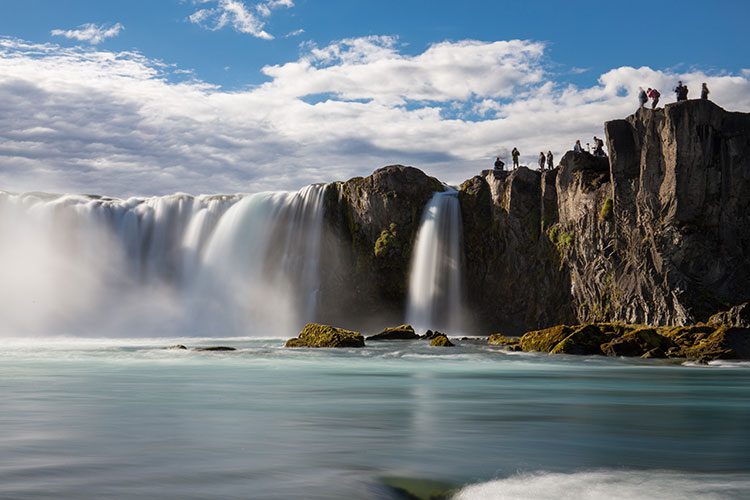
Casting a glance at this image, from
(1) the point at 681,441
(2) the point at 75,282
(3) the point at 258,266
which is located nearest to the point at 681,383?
(1) the point at 681,441

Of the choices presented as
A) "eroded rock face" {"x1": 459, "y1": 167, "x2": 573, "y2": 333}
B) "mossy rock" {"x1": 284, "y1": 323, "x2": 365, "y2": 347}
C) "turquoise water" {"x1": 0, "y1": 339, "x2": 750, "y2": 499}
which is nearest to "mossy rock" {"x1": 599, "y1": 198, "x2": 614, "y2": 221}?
"eroded rock face" {"x1": 459, "y1": 167, "x2": 573, "y2": 333}

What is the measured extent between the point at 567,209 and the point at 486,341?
1112 centimetres

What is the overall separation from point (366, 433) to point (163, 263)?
48.8 meters

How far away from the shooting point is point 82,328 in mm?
59906

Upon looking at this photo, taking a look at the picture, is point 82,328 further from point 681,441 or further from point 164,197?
point 681,441

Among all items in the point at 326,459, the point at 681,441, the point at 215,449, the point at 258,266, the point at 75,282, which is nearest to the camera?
the point at 326,459

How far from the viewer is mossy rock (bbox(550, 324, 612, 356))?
33.2 m

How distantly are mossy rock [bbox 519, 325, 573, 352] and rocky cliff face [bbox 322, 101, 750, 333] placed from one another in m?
9.94

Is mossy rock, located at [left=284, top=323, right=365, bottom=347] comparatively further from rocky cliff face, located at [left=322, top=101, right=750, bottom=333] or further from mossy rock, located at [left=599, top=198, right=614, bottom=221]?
mossy rock, located at [left=599, top=198, right=614, bottom=221]

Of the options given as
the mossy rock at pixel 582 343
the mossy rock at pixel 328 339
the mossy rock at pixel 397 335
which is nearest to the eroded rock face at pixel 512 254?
the mossy rock at pixel 397 335

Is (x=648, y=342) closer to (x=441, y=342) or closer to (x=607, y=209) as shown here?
(x=441, y=342)

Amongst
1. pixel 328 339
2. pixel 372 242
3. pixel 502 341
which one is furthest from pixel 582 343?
pixel 372 242

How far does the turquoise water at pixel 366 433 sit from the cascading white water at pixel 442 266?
29.4m

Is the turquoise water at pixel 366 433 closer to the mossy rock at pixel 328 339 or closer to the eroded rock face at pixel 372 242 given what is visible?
the mossy rock at pixel 328 339
